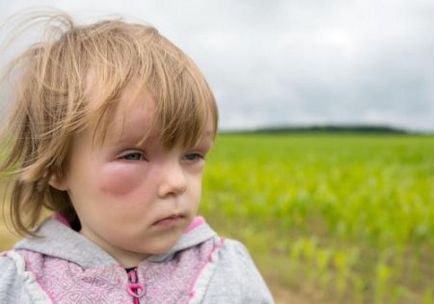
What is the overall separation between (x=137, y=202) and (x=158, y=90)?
0.24 metres

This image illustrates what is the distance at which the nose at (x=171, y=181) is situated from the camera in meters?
1.46

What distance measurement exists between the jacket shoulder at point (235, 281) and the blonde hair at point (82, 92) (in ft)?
1.17

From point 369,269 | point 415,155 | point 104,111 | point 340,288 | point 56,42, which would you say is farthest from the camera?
point 415,155

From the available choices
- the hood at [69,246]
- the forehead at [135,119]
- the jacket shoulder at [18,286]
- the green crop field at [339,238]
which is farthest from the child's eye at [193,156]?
the green crop field at [339,238]

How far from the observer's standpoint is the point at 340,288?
4375mm

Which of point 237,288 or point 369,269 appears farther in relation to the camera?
point 369,269

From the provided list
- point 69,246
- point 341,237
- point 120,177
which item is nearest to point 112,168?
point 120,177

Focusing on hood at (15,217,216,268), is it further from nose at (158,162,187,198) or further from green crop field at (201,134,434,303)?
green crop field at (201,134,434,303)

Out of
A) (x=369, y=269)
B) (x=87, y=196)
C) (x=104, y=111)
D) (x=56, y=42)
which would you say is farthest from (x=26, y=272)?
(x=369, y=269)

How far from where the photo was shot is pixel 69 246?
1.60 meters

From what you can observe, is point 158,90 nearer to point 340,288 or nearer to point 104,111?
point 104,111

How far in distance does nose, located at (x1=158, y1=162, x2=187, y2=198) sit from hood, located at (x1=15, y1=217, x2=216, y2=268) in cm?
24

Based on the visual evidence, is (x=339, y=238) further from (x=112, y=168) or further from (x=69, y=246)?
(x=112, y=168)

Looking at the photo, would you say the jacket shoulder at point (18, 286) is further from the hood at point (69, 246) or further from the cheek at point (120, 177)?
the cheek at point (120, 177)
